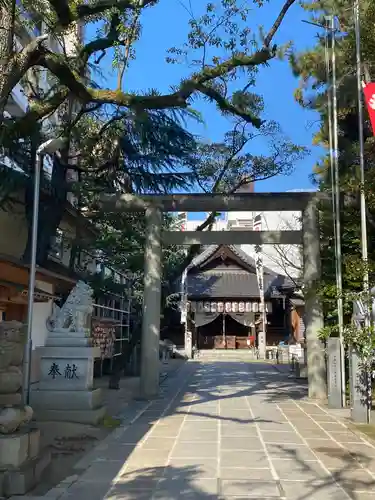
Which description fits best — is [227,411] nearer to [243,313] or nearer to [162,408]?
[162,408]

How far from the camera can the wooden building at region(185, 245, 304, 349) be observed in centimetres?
3341

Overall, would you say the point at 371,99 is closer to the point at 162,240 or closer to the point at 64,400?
the point at 162,240

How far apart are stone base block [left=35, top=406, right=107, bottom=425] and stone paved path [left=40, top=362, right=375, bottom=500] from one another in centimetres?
65

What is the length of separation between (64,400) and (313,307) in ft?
20.2

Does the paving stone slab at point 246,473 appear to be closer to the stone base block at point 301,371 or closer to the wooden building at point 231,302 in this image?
the stone base block at point 301,371

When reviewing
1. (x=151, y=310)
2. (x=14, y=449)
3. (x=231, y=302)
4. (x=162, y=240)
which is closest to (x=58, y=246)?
(x=162, y=240)

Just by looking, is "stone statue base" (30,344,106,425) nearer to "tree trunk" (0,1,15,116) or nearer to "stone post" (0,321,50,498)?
"stone post" (0,321,50,498)

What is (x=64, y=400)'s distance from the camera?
9.23m

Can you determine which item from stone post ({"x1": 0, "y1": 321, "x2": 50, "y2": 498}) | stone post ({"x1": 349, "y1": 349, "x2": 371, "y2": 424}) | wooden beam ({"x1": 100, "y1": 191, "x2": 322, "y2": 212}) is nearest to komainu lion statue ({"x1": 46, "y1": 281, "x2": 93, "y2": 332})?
stone post ({"x1": 0, "y1": 321, "x2": 50, "y2": 498})

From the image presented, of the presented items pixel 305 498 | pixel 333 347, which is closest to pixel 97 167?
pixel 333 347

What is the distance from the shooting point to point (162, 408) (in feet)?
36.1

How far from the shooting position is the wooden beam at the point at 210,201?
12.9 m

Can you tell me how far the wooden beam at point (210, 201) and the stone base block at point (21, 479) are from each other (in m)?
7.84

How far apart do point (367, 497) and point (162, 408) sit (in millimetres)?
6278
